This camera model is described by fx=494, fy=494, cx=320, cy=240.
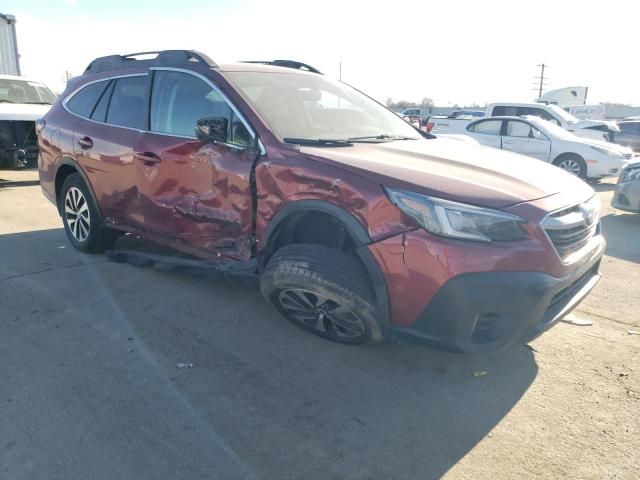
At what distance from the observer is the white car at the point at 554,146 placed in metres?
10.6

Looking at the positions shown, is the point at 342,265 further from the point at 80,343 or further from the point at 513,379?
the point at 80,343

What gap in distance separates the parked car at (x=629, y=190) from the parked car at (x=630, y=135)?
15490mm

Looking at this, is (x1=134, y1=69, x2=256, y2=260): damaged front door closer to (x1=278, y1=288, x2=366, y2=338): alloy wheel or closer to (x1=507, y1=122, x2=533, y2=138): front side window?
(x1=278, y1=288, x2=366, y2=338): alloy wheel

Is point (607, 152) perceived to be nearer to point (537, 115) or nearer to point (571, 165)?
point (571, 165)

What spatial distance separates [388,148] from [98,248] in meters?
3.16

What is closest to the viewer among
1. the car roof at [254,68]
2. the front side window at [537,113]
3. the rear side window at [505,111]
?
the car roof at [254,68]

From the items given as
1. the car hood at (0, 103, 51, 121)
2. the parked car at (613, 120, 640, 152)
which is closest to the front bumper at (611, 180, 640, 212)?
the car hood at (0, 103, 51, 121)

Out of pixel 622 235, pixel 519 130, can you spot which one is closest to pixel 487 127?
pixel 519 130

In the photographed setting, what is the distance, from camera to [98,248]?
16.0ft

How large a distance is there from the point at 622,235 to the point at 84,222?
6.40m

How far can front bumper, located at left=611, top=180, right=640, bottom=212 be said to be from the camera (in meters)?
6.85

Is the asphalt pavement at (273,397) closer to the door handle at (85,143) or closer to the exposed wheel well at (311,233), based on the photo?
the exposed wheel well at (311,233)

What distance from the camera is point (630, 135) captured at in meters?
20.5

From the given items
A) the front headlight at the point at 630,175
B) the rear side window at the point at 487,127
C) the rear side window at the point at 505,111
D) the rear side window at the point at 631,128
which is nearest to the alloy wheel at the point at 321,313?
the front headlight at the point at 630,175
